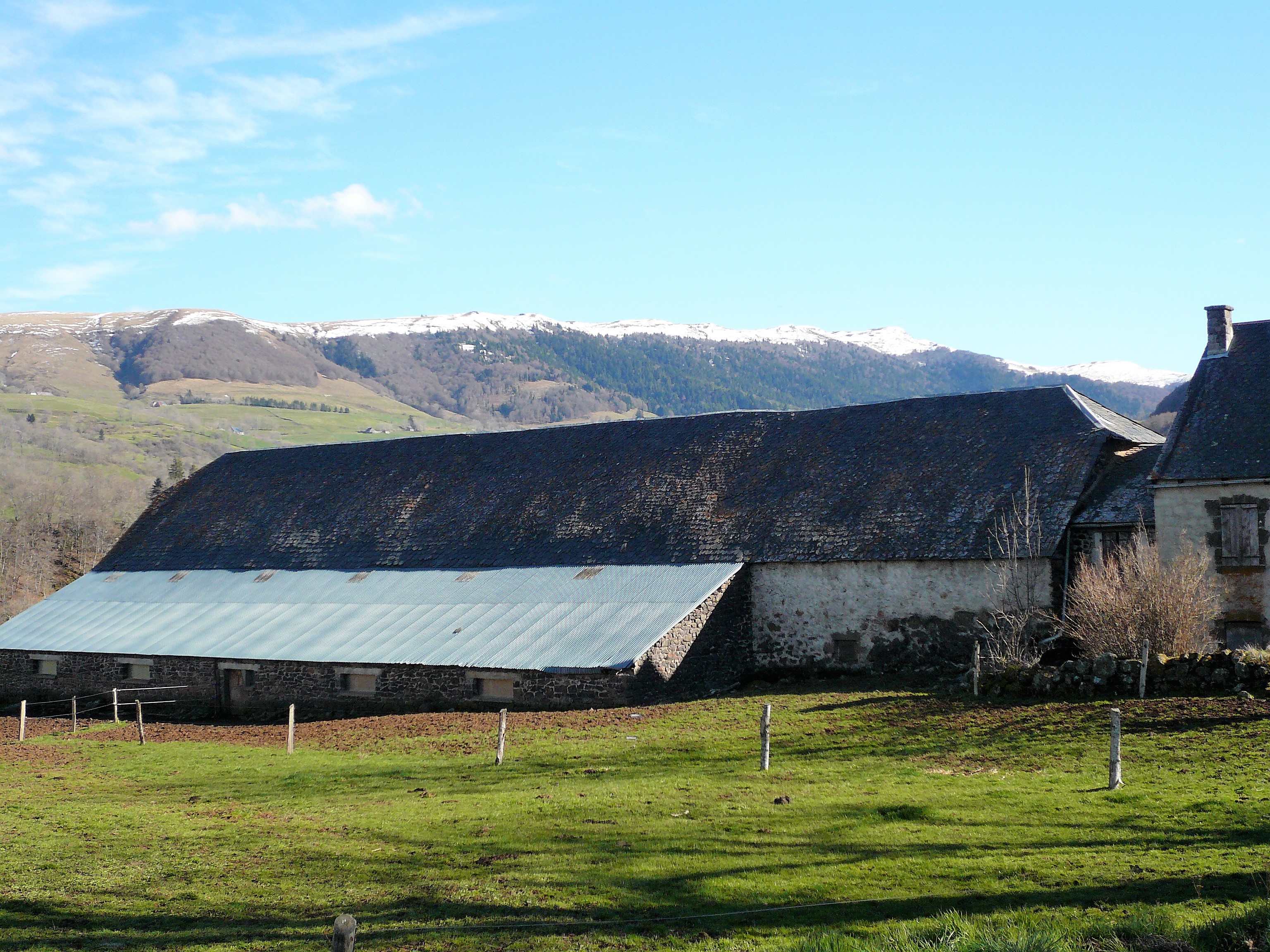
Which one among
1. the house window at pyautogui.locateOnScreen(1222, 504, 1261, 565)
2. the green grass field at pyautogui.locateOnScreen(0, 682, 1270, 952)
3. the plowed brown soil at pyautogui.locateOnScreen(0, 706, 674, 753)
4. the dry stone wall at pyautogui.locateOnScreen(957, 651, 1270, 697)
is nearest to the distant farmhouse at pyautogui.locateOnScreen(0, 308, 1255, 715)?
the house window at pyautogui.locateOnScreen(1222, 504, 1261, 565)

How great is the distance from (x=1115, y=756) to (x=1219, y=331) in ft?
63.3

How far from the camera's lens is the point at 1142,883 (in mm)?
10758

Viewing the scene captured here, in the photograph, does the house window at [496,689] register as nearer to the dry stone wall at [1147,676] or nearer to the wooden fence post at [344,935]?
the dry stone wall at [1147,676]

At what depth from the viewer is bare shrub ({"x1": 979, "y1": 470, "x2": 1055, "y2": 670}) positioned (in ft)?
85.6

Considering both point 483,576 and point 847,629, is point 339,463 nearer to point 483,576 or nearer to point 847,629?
point 483,576

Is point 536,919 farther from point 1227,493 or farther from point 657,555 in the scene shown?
point 657,555

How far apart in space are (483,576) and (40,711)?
15.2m

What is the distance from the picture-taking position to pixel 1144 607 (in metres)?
22.3

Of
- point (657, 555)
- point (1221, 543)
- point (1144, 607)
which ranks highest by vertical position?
point (1221, 543)

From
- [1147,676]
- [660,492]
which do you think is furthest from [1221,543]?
[660,492]

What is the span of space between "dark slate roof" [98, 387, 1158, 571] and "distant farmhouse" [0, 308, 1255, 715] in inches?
3.9

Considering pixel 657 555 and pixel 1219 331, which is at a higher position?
pixel 1219 331

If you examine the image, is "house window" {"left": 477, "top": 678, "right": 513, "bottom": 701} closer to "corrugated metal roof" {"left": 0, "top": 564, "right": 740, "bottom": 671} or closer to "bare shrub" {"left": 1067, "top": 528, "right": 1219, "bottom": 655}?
"corrugated metal roof" {"left": 0, "top": 564, "right": 740, "bottom": 671}

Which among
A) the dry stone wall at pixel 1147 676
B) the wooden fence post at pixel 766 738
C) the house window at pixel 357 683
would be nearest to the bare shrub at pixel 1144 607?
the dry stone wall at pixel 1147 676
